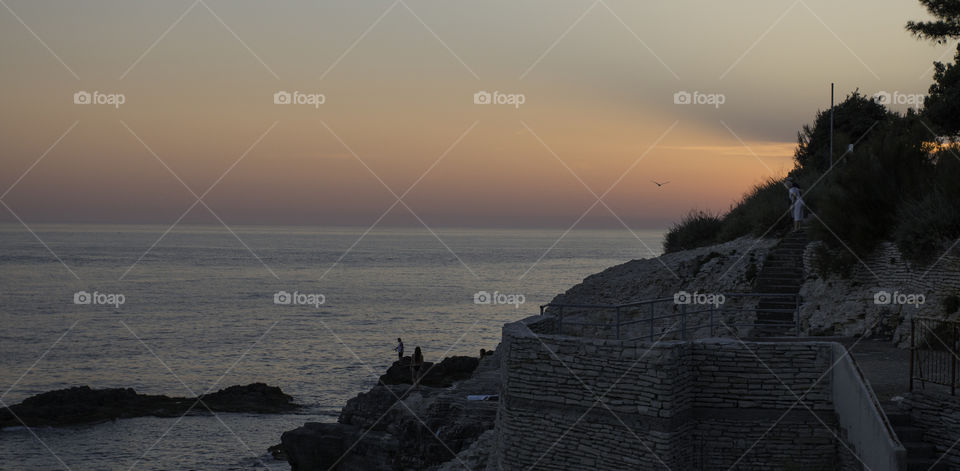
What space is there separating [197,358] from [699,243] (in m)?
31.5

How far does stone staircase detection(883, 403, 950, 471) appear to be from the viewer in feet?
40.6

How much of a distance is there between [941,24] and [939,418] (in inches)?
792

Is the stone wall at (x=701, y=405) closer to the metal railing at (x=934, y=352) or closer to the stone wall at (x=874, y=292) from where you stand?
the metal railing at (x=934, y=352)

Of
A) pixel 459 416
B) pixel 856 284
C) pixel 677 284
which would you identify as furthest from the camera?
pixel 677 284

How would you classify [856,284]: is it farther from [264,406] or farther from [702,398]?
[264,406]

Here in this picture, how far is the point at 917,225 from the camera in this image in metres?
18.5

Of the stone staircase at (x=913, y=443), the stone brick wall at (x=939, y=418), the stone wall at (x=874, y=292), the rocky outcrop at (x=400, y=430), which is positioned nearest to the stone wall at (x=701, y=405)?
the stone staircase at (x=913, y=443)

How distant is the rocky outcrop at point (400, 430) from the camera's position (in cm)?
2177

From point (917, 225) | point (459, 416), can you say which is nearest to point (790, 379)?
point (917, 225)

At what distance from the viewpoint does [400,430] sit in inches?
979

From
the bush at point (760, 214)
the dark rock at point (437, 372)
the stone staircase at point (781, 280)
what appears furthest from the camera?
the dark rock at point (437, 372)

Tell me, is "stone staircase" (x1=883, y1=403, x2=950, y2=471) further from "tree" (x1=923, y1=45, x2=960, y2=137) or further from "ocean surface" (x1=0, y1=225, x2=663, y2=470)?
"tree" (x1=923, y1=45, x2=960, y2=137)

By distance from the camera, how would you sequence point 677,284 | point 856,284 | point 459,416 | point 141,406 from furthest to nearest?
point 141,406
point 677,284
point 459,416
point 856,284

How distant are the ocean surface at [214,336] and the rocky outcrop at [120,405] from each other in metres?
0.72
